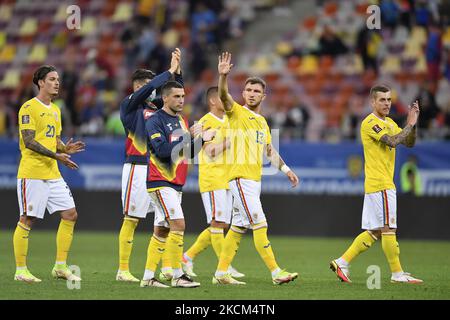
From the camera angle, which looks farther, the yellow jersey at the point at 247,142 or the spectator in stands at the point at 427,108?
the spectator in stands at the point at 427,108

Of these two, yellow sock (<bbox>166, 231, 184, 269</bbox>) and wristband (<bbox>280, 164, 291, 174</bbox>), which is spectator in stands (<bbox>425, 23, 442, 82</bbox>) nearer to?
wristband (<bbox>280, 164, 291, 174</bbox>)

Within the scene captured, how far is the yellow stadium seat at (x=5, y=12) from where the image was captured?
29.6m

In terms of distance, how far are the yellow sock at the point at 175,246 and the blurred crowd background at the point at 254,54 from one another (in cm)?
1100

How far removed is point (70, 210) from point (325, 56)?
47.4 ft

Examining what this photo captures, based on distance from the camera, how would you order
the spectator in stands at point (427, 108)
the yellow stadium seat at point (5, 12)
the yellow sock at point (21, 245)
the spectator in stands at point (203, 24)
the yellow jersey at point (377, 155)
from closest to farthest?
the yellow sock at point (21, 245), the yellow jersey at point (377, 155), the spectator in stands at point (427, 108), the spectator in stands at point (203, 24), the yellow stadium seat at point (5, 12)

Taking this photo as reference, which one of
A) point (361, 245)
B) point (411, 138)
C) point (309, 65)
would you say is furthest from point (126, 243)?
point (309, 65)

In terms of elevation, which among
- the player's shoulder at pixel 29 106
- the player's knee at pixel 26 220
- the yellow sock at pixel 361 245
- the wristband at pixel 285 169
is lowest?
the yellow sock at pixel 361 245

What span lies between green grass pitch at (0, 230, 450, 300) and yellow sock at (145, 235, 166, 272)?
15.9 inches

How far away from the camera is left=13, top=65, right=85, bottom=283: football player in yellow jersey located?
11367 millimetres

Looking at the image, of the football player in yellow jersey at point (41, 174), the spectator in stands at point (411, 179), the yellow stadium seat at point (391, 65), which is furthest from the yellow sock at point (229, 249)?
the yellow stadium seat at point (391, 65)

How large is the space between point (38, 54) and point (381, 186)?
727 inches

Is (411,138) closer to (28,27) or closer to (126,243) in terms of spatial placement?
(126,243)

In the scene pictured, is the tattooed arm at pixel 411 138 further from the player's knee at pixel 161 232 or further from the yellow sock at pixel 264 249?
the player's knee at pixel 161 232

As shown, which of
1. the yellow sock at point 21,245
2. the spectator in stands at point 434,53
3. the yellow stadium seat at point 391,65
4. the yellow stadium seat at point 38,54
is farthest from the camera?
the yellow stadium seat at point 38,54
